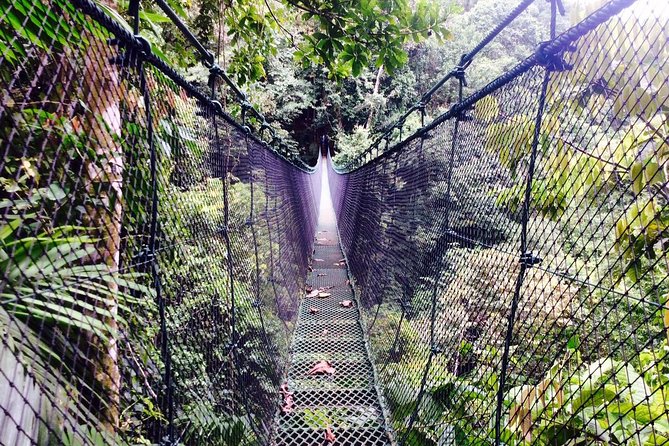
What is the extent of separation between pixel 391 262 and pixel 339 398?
60cm

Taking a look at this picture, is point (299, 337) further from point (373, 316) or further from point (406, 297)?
point (406, 297)

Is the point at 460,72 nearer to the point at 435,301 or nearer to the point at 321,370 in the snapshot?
the point at 435,301

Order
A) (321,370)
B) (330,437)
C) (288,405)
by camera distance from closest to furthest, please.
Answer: (330,437), (288,405), (321,370)

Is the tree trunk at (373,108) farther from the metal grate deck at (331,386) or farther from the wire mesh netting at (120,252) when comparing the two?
the wire mesh netting at (120,252)

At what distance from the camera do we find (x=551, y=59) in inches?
23.9

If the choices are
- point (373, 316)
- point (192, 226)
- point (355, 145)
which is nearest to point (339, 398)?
point (373, 316)

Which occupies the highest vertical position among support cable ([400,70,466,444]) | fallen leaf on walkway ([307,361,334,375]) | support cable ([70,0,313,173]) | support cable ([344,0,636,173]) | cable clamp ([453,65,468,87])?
cable clamp ([453,65,468,87])

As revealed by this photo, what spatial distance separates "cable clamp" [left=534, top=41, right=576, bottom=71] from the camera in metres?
0.60

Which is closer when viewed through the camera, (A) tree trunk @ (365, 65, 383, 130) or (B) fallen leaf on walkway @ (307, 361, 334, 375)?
(B) fallen leaf on walkway @ (307, 361, 334, 375)

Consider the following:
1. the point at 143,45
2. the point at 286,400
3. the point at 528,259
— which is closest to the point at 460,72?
the point at 528,259

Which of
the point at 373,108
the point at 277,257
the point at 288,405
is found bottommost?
the point at 288,405

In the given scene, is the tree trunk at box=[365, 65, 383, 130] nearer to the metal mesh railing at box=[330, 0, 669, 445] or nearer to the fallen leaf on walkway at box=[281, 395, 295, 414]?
the metal mesh railing at box=[330, 0, 669, 445]

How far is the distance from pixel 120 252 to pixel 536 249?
1058 mm

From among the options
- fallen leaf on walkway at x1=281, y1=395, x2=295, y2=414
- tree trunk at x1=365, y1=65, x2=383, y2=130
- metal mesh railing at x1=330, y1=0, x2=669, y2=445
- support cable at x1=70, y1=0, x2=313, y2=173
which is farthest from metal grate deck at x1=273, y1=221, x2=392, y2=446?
tree trunk at x1=365, y1=65, x2=383, y2=130
